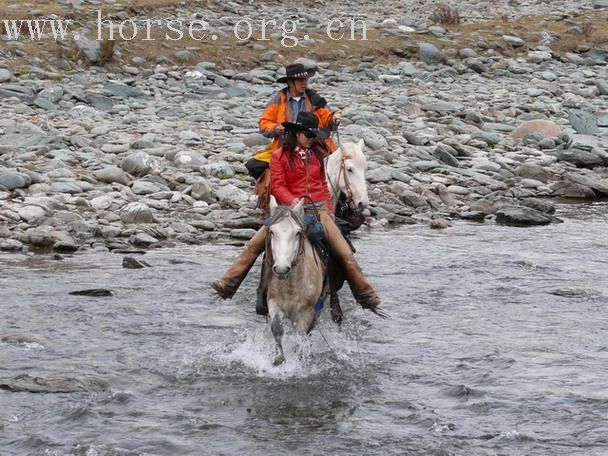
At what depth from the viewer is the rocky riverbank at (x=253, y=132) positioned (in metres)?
18.6

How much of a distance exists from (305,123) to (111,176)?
8.77m

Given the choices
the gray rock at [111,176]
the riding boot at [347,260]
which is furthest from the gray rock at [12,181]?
the riding boot at [347,260]

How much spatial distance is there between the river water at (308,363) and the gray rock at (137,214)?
136 centimetres

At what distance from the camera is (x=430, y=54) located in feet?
119

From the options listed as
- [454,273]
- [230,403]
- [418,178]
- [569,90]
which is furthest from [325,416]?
[569,90]

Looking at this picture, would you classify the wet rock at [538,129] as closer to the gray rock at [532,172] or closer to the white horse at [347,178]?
the gray rock at [532,172]

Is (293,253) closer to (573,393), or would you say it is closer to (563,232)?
(573,393)

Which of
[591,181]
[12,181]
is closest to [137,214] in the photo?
[12,181]

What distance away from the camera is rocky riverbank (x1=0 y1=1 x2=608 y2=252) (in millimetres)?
18609

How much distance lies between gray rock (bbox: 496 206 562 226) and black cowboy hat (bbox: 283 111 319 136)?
9168 mm

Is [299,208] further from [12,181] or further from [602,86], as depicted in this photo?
[602,86]

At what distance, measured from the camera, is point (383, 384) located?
37.7 ft

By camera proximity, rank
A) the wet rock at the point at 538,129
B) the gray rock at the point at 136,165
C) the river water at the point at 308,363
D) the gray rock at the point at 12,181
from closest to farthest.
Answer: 1. the river water at the point at 308,363
2. the gray rock at the point at 12,181
3. the gray rock at the point at 136,165
4. the wet rock at the point at 538,129

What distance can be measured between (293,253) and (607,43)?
3301 cm
